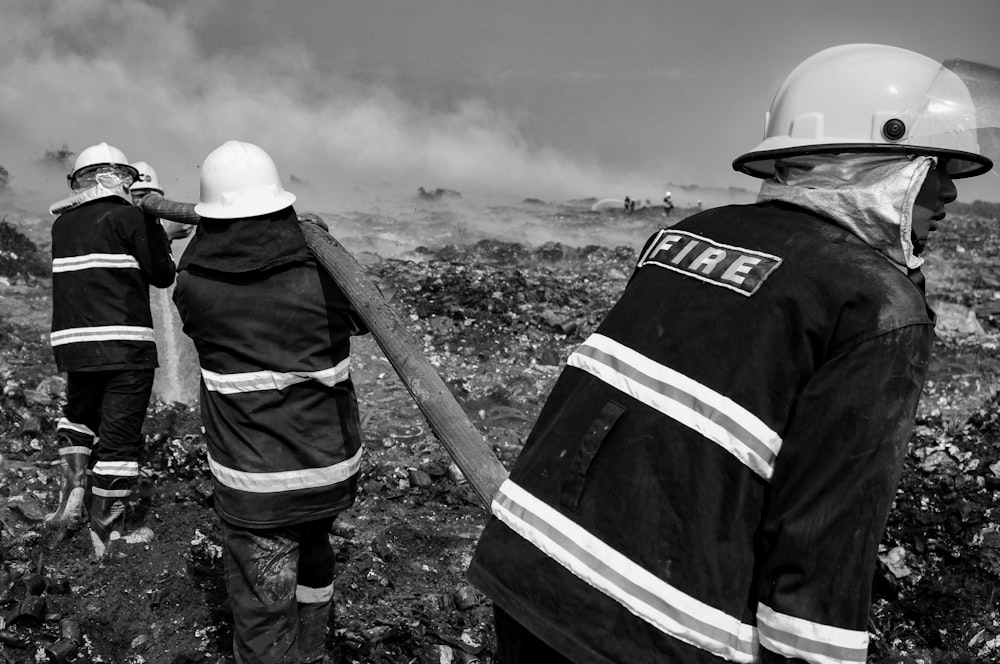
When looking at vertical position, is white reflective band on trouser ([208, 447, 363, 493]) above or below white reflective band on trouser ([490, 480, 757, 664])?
below

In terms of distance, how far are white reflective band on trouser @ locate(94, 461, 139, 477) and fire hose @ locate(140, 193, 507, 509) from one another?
192 centimetres

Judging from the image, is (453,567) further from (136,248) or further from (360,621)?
(136,248)

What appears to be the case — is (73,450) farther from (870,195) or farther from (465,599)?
(870,195)

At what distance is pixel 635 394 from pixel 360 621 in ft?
7.40

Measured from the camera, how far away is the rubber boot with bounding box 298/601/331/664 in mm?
2631

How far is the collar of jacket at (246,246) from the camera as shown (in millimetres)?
2338

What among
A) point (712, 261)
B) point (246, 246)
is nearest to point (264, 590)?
point (246, 246)

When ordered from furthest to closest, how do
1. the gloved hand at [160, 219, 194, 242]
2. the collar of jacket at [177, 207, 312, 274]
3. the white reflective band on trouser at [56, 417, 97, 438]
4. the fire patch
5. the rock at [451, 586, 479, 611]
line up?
1. the gloved hand at [160, 219, 194, 242]
2. the white reflective band on trouser at [56, 417, 97, 438]
3. the rock at [451, 586, 479, 611]
4. the collar of jacket at [177, 207, 312, 274]
5. the fire patch

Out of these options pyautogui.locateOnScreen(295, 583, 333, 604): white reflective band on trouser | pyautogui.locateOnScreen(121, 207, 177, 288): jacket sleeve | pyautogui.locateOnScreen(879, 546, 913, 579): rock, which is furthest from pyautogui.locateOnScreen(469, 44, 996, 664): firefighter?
pyautogui.locateOnScreen(121, 207, 177, 288): jacket sleeve

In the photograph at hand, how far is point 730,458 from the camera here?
116 centimetres

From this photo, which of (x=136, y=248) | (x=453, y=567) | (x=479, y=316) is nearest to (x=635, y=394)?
(x=453, y=567)

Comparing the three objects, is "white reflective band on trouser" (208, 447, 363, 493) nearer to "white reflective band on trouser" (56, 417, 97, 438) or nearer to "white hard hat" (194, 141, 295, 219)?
"white hard hat" (194, 141, 295, 219)

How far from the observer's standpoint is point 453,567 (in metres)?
3.54

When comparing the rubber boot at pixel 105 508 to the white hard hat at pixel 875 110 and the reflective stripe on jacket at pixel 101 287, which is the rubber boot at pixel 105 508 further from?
the white hard hat at pixel 875 110
